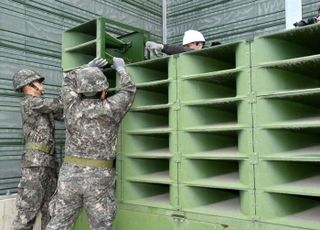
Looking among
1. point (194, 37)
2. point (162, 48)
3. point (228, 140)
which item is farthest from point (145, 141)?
point (194, 37)

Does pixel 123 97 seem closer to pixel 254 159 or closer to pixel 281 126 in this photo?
pixel 254 159

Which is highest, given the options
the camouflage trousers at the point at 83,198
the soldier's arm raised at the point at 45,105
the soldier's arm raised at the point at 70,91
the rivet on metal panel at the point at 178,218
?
the soldier's arm raised at the point at 70,91

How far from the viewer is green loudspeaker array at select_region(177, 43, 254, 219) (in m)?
2.37

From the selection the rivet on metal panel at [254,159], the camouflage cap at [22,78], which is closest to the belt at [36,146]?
the camouflage cap at [22,78]

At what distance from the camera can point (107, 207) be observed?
107 inches

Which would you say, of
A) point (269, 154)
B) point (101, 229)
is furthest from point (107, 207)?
point (269, 154)

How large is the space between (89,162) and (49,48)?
147 centimetres

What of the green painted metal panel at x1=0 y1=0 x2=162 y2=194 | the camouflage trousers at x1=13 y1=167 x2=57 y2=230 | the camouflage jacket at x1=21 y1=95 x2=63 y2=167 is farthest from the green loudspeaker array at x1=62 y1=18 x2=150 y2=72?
the camouflage trousers at x1=13 y1=167 x2=57 y2=230

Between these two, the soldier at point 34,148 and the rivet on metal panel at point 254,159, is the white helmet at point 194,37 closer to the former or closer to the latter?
the soldier at point 34,148

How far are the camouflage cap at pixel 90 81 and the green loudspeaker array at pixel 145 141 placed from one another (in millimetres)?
391

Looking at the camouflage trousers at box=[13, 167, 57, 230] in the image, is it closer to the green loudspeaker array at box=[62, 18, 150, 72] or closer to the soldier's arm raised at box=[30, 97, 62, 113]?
the soldier's arm raised at box=[30, 97, 62, 113]

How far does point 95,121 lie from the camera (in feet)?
8.91

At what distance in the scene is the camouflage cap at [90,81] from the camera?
2.68m

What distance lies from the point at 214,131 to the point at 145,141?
31.0 inches
